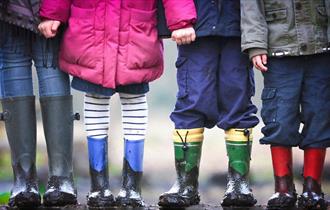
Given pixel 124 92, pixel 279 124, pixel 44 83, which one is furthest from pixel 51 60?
pixel 279 124

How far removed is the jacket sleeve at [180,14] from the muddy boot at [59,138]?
1.89 feet

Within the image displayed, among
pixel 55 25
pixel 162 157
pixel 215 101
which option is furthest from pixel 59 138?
pixel 162 157

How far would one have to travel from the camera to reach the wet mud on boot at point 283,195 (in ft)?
10.2

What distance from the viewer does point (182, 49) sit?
3.29 metres

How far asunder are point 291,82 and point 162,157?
214 centimetres

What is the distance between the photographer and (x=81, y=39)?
3.16 meters

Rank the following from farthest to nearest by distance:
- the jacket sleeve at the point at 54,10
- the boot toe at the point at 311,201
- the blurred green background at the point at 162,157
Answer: the blurred green background at the point at 162,157 < the jacket sleeve at the point at 54,10 < the boot toe at the point at 311,201

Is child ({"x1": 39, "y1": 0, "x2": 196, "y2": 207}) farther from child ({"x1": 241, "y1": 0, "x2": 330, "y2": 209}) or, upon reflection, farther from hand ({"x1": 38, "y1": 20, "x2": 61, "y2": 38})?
child ({"x1": 241, "y1": 0, "x2": 330, "y2": 209})

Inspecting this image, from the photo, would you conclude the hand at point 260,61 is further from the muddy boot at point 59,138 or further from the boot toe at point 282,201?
the muddy boot at point 59,138

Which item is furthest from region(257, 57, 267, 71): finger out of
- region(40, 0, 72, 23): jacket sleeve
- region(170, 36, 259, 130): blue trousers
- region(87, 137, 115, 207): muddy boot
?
region(40, 0, 72, 23): jacket sleeve

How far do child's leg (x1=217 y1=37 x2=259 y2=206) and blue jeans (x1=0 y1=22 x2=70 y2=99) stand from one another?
71 centimetres

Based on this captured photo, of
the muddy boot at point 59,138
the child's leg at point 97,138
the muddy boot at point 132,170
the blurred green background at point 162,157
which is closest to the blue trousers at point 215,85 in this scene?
the muddy boot at point 132,170

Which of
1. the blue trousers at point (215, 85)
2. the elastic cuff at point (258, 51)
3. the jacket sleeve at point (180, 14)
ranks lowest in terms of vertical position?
the blue trousers at point (215, 85)

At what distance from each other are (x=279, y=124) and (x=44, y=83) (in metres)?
1.03
